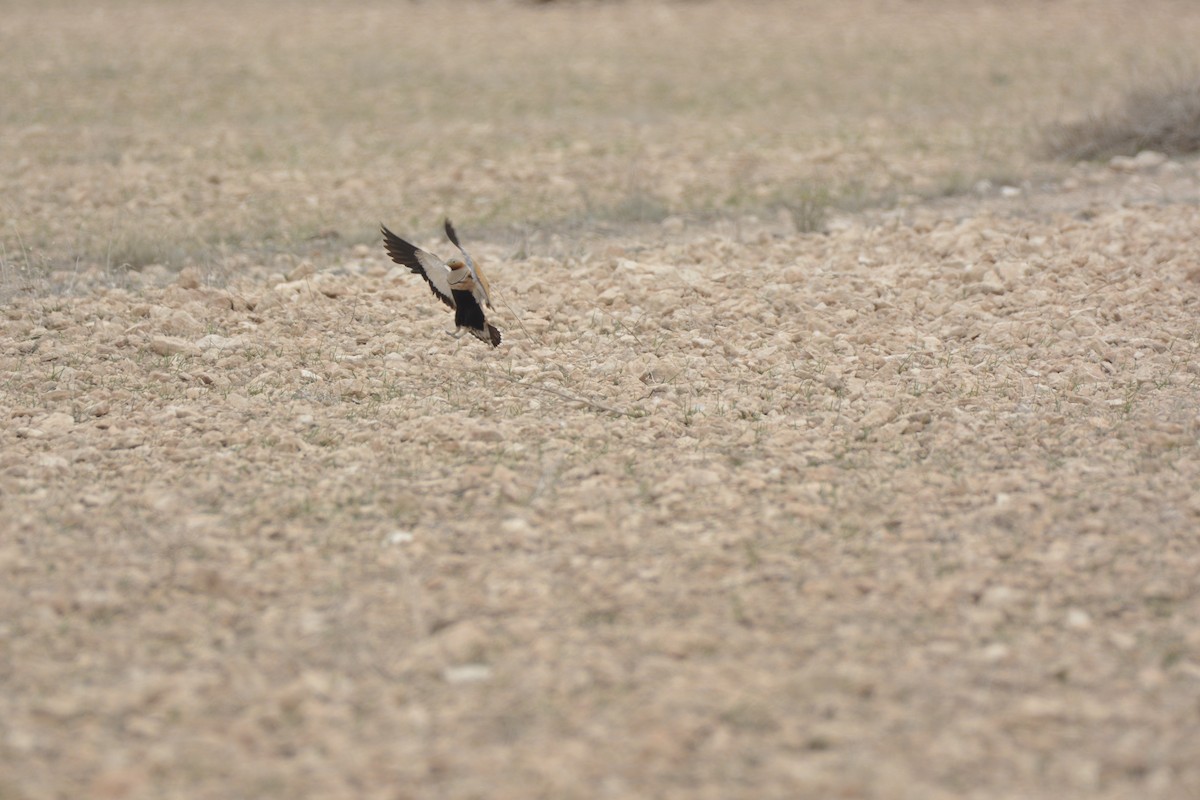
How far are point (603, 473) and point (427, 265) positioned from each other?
137 cm

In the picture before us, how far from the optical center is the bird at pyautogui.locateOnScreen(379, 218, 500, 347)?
4902 mm

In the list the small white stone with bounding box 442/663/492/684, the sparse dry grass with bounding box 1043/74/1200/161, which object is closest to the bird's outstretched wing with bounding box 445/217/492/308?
the small white stone with bounding box 442/663/492/684

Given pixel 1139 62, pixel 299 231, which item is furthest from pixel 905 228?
pixel 1139 62

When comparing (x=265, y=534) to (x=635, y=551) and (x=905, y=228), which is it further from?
(x=905, y=228)

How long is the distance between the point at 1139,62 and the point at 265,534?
9454 mm

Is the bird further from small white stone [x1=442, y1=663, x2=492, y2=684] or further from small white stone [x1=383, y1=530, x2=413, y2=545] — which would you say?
small white stone [x1=442, y1=663, x2=492, y2=684]

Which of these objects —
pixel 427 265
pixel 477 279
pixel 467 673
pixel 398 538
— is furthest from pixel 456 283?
pixel 467 673

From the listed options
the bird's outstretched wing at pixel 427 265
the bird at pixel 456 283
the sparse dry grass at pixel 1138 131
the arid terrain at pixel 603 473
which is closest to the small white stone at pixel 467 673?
the arid terrain at pixel 603 473

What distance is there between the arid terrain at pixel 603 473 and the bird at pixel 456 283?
146 millimetres

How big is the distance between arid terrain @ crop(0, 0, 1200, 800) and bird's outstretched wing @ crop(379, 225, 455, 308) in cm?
26

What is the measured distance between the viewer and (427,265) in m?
5.02

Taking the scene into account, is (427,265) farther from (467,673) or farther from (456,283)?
(467,673)

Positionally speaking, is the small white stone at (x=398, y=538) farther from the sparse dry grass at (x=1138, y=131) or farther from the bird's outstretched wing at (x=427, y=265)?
the sparse dry grass at (x=1138, y=131)

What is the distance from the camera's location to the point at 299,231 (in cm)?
693
